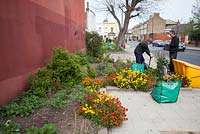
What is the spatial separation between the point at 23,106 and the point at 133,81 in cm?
350

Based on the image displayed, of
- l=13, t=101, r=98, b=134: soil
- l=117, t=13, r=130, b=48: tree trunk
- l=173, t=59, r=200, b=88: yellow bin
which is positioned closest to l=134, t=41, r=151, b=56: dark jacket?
l=173, t=59, r=200, b=88: yellow bin

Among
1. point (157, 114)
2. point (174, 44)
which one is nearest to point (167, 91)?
point (157, 114)

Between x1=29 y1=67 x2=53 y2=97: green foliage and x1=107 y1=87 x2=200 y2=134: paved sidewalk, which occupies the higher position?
x1=29 y1=67 x2=53 y2=97: green foliage

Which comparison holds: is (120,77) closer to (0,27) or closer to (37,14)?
(37,14)

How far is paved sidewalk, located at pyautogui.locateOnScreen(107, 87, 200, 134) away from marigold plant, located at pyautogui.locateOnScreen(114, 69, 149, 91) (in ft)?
0.74

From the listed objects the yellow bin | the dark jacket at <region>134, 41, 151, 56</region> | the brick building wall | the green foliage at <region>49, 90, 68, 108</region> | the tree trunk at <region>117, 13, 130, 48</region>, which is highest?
the brick building wall

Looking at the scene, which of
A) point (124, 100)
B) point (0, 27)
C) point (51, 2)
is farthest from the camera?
point (51, 2)

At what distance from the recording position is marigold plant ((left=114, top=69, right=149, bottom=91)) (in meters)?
6.46

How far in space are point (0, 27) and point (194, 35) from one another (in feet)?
145

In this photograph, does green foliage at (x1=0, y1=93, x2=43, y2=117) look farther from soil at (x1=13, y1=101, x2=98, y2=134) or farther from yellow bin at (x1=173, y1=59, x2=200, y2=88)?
yellow bin at (x1=173, y1=59, x2=200, y2=88)

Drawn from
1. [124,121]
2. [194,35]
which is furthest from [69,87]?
[194,35]

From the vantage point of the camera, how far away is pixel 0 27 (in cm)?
407

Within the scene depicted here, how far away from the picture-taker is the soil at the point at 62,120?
11.6 feet

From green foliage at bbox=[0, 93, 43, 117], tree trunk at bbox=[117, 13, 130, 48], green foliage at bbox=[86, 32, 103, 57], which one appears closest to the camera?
green foliage at bbox=[0, 93, 43, 117]
